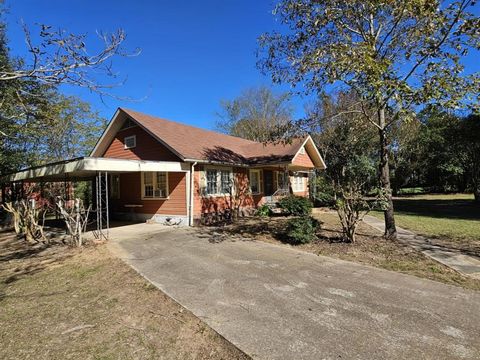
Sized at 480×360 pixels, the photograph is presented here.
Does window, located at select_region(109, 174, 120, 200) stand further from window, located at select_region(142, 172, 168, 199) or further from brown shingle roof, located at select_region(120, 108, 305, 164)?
brown shingle roof, located at select_region(120, 108, 305, 164)

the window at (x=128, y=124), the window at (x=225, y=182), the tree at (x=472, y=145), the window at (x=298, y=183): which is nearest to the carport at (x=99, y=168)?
the window at (x=225, y=182)

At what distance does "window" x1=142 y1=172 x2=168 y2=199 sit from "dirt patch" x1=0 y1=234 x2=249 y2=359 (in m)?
7.37

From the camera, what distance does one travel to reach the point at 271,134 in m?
10.9

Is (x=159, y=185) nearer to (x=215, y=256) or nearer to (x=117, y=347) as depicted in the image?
(x=215, y=256)

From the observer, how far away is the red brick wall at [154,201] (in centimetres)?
1384

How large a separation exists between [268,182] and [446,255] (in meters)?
12.8

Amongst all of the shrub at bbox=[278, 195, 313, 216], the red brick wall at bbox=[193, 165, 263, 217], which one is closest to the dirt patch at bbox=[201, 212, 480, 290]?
the red brick wall at bbox=[193, 165, 263, 217]

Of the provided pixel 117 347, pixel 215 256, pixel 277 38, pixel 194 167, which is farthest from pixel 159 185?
pixel 117 347

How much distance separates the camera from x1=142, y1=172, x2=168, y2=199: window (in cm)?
1462

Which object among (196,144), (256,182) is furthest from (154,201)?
(256,182)

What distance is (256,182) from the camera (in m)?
18.8

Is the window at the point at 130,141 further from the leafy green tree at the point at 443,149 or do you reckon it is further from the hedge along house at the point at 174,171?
the leafy green tree at the point at 443,149

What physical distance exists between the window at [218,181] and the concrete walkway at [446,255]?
8135 millimetres

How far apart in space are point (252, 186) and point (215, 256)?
34.1 feet
